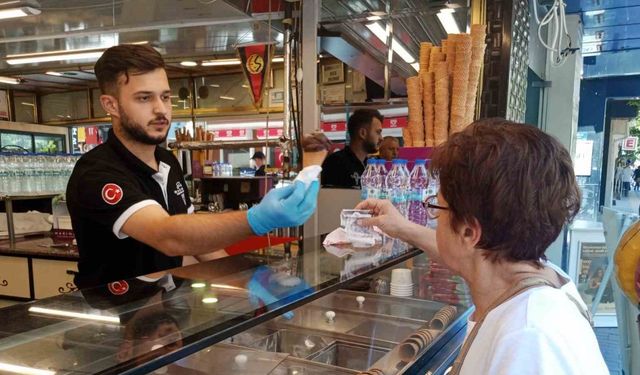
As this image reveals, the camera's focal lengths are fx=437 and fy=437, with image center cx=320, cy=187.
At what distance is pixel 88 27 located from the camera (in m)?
4.84

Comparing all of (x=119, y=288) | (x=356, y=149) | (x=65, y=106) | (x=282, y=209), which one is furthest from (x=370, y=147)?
(x=65, y=106)

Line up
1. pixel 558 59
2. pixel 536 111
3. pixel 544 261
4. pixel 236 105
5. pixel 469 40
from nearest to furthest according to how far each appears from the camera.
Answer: pixel 544 261, pixel 469 40, pixel 558 59, pixel 536 111, pixel 236 105

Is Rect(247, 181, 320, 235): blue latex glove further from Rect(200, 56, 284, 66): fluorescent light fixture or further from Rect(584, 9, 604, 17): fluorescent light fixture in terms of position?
Rect(200, 56, 284, 66): fluorescent light fixture

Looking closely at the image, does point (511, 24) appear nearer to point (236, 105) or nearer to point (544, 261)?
point (544, 261)

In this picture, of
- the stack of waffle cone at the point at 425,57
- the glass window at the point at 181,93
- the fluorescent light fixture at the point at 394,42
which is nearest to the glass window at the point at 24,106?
the glass window at the point at 181,93

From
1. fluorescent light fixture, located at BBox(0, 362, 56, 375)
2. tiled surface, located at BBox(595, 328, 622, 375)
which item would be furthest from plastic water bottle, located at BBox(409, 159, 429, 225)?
tiled surface, located at BBox(595, 328, 622, 375)

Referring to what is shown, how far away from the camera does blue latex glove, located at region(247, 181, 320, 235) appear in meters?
1.26

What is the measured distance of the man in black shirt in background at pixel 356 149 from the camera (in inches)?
123

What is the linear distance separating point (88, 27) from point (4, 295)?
3.01 metres

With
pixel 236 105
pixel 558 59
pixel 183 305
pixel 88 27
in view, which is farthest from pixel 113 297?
pixel 236 105

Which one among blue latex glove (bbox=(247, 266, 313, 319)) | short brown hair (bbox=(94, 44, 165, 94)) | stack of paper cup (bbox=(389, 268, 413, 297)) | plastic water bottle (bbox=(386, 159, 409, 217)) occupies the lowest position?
stack of paper cup (bbox=(389, 268, 413, 297))

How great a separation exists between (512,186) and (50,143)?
1051 cm

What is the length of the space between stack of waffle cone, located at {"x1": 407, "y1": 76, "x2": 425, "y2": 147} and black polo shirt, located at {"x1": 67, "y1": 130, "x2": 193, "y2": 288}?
1.31 m

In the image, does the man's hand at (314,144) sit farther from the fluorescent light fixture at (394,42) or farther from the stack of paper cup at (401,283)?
the fluorescent light fixture at (394,42)
